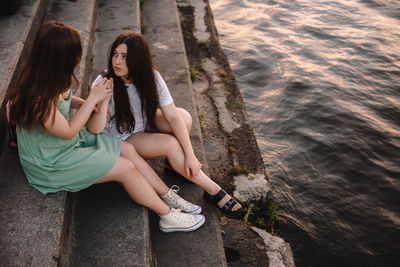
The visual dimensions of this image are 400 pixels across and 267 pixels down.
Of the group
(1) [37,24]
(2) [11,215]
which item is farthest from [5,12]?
(2) [11,215]

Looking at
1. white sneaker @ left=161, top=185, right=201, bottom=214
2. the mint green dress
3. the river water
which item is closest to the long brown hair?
the mint green dress

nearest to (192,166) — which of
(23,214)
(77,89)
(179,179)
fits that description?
(179,179)

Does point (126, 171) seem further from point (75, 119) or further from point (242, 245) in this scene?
point (242, 245)

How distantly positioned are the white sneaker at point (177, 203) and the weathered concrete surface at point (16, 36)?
4.44 ft

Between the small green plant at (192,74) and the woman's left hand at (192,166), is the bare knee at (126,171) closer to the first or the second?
the woman's left hand at (192,166)

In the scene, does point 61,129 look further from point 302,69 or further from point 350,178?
point 302,69

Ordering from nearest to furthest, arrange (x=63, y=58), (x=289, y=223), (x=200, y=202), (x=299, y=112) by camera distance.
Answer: (x=63, y=58) < (x=200, y=202) < (x=289, y=223) < (x=299, y=112)

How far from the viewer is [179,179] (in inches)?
111

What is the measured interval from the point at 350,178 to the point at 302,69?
2.40m

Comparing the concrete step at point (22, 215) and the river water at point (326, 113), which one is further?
the river water at point (326, 113)

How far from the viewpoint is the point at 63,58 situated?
74.2 inches

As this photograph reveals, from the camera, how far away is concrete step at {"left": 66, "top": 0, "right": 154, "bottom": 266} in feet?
6.63

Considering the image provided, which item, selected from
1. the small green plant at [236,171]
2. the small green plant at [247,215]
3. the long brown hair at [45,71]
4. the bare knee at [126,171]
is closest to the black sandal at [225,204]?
the small green plant at [247,215]

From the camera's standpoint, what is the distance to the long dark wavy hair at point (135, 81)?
2.31 meters
